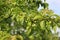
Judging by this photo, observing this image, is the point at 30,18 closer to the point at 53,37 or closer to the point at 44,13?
the point at 44,13

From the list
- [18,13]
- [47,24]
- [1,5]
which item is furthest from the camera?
[1,5]

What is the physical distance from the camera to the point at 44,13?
13.7 ft

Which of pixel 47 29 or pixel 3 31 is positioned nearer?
pixel 47 29

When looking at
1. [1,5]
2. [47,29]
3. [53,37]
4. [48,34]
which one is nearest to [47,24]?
[47,29]

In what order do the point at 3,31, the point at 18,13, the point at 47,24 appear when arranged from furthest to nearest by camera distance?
1. the point at 3,31
2. the point at 18,13
3. the point at 47,24

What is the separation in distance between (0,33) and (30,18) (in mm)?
752

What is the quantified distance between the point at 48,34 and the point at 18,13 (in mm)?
730

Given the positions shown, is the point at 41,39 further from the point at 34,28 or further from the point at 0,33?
the point at 0,33

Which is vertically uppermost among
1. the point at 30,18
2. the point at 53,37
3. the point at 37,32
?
the point at 30,18

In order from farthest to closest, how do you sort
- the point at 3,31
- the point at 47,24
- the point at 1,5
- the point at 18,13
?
1. the point at 1,5
2. the point at 3,31
3. the point at 18,13
4. the point at 47,24

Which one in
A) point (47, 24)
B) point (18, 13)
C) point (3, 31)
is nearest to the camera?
point (47, 24)

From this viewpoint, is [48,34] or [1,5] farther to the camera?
[1,5]

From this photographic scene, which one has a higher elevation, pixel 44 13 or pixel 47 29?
pixel 44 13

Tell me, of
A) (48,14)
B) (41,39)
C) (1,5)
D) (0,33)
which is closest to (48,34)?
(41,39)
